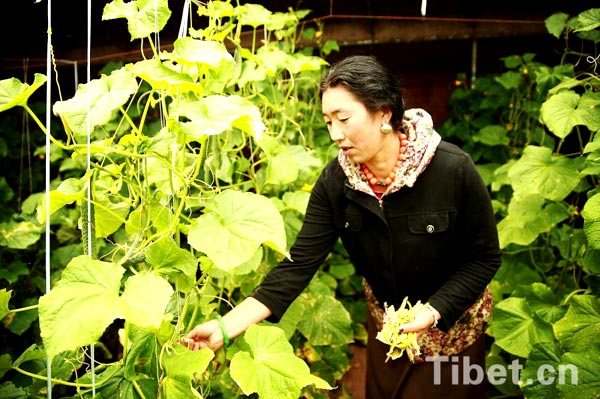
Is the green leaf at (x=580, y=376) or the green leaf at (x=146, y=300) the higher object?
the green leaf at (x=146, y=300)

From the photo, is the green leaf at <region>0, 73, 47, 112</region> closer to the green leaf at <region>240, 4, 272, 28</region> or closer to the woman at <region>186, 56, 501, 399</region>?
the woman at <region>186, 56, 501, 399</region>

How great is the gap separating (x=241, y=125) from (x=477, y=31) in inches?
104

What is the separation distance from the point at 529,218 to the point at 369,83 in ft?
3.60

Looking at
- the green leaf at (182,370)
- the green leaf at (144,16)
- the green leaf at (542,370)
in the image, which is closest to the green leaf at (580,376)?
the green leaf at (542,370)

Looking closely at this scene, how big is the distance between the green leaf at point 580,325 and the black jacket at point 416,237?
1.00ft

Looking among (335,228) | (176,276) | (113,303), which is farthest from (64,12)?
(113,303)

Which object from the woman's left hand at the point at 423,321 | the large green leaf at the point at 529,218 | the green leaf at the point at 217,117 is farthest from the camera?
the large green leaf at the point at 529,218

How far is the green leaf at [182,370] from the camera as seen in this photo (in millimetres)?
1182

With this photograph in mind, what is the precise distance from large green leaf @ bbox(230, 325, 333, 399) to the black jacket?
278 mm

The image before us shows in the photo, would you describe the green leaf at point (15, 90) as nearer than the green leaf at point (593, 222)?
Yes

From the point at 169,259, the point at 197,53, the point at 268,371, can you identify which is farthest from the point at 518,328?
the point at 197,53

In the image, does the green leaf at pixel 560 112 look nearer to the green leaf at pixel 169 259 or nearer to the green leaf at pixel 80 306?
the green leaf at pixel 169 259

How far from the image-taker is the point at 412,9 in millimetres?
3236

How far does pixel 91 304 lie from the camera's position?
1009mm
